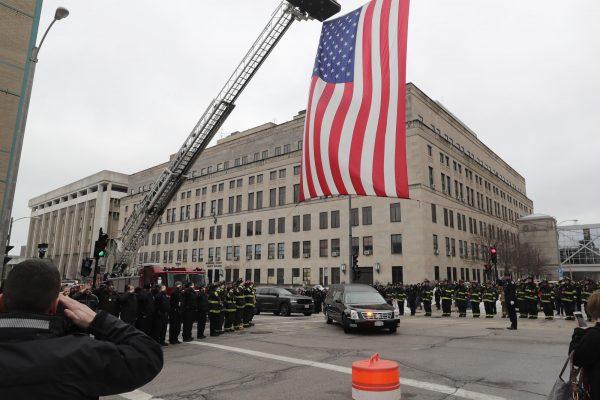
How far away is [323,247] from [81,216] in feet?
231

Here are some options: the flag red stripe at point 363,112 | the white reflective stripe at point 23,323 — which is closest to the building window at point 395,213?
the flag red stripe at point 363,112

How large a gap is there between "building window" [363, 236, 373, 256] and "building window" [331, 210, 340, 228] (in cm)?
391

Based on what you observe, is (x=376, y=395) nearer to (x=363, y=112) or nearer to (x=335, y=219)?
(x=363, y=112)

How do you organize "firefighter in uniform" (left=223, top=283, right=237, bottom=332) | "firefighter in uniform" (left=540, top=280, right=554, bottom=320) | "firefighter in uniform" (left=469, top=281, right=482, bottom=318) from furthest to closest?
1. "firefighter in uniform" (left=469, top=281, right=482, bottom=318)
2. "firefighter in uniform" (left=540, top=280, right=554, bottom=320)
3. "firefighter in uniform" (left=223, top=283, right=237, bottom=332)

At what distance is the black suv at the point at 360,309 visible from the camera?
48.3ft

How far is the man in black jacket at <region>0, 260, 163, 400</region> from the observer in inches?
73.5

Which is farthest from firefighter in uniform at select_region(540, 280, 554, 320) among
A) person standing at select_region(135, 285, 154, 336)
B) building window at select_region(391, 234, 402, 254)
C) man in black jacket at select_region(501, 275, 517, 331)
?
building window at select_region(391, 234, 402, 254)

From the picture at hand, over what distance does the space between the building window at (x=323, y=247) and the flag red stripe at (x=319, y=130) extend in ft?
125

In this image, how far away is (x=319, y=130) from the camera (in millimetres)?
10812

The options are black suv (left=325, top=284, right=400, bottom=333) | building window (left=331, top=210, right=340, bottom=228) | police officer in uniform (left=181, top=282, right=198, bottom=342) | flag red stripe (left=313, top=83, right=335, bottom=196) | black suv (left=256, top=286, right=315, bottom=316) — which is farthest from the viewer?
building window (left=331, top=210, right=340, bottom=228)

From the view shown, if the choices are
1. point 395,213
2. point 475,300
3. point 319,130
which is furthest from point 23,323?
point 395,213

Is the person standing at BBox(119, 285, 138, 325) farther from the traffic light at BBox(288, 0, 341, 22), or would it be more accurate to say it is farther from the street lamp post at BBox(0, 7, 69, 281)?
the traffic light at BBox(288, 0, 341, 22)

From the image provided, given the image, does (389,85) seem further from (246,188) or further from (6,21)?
(246,188)

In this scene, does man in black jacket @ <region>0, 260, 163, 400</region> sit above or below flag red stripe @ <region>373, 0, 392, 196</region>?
below
